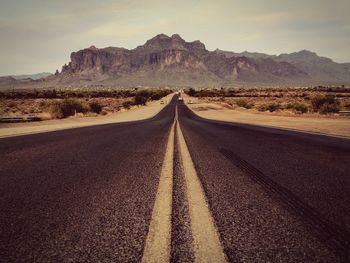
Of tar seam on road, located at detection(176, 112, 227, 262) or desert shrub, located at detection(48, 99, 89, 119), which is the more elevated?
tar seam on road, located at detection(176, 112, 227, 262)

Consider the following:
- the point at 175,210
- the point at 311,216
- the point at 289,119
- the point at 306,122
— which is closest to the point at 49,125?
the point at 306,122

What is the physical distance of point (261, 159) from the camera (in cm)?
547

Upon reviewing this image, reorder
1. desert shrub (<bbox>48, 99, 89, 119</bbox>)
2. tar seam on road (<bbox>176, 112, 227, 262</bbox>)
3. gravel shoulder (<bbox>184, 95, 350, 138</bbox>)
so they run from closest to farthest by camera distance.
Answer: tar seam on road (<bbox>176, 112, 227, 262</bbox>), gravel shoulder (<bbox>184, 95, 350, 138</bbox>), desert shrub (<bbox>48, 99, 89, 119</bbox>)

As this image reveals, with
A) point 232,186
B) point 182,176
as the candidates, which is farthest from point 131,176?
point 232,186

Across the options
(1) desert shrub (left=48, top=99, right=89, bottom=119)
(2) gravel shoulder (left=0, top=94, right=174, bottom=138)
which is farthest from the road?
(1) desert shrub (left=48, top=99, right=89, bottom=119)

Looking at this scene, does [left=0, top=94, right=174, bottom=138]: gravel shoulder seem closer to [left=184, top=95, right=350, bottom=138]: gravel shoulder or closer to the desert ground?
the desert ground

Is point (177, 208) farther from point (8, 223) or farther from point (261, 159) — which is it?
point (261, 159)

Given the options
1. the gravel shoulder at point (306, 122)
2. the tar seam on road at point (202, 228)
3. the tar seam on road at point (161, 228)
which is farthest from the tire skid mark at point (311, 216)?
A: the gravel shoulder at point (306, 122)

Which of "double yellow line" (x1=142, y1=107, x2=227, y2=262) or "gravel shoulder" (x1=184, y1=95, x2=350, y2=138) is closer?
"double yellow line" (x1=142, y1=107, x2=227, y2=262)

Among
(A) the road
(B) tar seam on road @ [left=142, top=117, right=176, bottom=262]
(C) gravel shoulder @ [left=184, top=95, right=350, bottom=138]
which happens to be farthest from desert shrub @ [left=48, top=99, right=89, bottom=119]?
(B) tar seam on road @ [left=142, top=117, right=176, bottom=262]

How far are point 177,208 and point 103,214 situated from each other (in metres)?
0.67

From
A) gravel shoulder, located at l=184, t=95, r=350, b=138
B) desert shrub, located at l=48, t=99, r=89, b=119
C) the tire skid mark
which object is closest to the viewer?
the tire skid mark

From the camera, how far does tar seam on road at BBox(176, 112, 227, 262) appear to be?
1.94 meters

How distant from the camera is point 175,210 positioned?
2.75 metres
